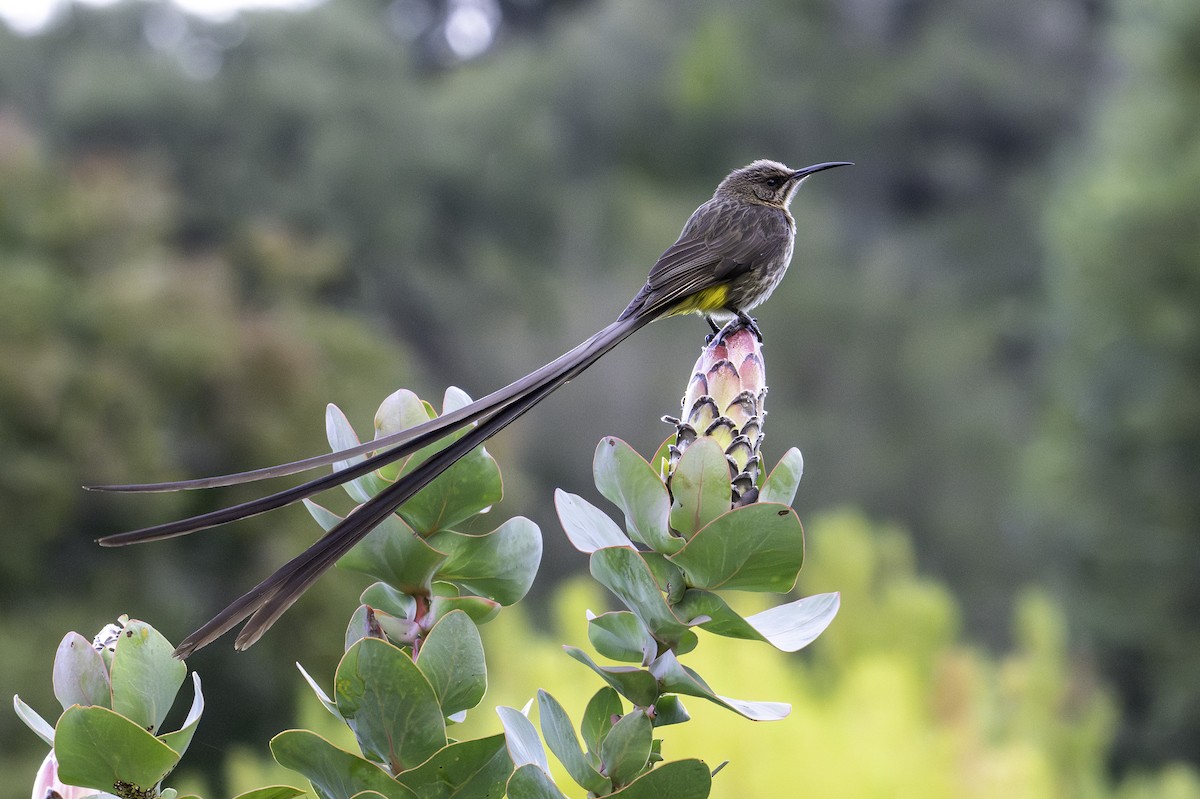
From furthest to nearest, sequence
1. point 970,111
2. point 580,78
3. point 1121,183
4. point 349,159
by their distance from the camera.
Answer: point 970,111
point 580,78
point 349,159
point 1121,183

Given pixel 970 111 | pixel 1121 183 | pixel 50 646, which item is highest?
pixel 970 111

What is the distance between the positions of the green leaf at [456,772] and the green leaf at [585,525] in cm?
20

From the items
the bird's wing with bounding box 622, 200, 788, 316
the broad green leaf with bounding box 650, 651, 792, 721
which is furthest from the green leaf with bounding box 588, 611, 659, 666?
the bird's wing with bounding box 622, 200, 788, 316

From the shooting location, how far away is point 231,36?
1714 cm

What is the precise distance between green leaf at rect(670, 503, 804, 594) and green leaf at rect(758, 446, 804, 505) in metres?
0.09

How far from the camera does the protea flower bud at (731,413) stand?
4.19ft

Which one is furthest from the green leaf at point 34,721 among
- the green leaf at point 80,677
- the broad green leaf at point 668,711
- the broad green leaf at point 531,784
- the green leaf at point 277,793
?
the broad green leaf at point 668,711

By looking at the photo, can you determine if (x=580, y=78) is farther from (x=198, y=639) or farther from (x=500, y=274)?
(x=198, y=639)

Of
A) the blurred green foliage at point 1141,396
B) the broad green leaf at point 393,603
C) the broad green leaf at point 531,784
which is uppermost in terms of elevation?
the blurred green foliage at point 1141,396

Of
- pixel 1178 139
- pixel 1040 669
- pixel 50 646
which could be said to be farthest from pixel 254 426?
pixel 1178 139

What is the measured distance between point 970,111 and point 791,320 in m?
6.93

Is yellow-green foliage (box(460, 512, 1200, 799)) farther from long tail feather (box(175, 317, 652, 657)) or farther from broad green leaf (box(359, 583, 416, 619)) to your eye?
long tail feather (box(175, 317, 652, 657))

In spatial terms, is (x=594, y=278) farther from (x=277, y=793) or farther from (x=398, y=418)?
(x=277, y=793)

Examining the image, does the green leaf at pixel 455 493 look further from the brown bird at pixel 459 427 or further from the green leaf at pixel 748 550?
the green leaf at pixel 748 550
